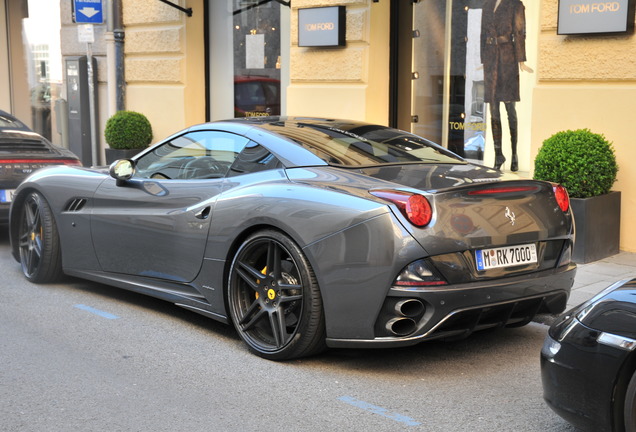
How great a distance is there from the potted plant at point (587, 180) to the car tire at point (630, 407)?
4.79 metres

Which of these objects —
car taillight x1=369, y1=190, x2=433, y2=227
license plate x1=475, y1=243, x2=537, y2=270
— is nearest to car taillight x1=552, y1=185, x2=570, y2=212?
license plate x1=475, y1=243, x2=537, y2=270

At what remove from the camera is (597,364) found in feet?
10.6

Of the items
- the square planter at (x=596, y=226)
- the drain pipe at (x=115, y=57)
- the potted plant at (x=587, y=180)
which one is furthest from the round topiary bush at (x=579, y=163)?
the drain pipe at (x=115, y=57)

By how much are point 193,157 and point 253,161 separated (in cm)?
67

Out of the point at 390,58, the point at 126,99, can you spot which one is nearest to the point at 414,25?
the point at 390,58

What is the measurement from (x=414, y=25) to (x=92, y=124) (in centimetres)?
652

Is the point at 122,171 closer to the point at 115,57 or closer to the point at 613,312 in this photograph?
the point at 613,312

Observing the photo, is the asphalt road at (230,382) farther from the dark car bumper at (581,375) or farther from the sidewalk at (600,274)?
the sidewalk at (600,274)

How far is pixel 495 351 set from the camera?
5211 mm

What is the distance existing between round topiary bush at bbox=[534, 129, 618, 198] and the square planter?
0.12 metres

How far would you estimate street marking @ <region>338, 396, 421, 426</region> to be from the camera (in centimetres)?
405

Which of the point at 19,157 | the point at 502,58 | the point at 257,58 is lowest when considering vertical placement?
the point at 19,157

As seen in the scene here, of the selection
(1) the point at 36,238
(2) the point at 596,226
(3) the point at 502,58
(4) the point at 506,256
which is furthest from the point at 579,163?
(1) the point at 36,238

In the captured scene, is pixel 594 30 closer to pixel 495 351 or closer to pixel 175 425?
pixel 495 351
